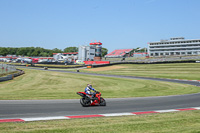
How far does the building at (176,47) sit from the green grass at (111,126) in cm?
12803

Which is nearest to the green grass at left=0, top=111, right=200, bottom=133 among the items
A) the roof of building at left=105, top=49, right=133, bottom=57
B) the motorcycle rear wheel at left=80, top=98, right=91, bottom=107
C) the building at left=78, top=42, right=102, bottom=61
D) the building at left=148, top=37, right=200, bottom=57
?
the motorcycle rear wheel at left=80, top=98, right=91, bottom=107

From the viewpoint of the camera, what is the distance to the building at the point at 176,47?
13500 cm

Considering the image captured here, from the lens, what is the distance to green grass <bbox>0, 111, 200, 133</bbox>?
776 cm

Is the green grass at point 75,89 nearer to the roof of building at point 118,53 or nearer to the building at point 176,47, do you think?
the building at point 176,47

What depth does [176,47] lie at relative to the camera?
142875mm

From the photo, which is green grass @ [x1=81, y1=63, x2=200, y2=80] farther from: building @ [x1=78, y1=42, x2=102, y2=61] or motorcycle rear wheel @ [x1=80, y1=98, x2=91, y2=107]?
motorcycle rear wheel @ [x1=80, y1=98, x2=91, y2=107]

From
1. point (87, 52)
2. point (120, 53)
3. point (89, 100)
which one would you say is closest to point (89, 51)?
point (87, 52)

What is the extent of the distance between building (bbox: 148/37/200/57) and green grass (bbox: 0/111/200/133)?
12803cm

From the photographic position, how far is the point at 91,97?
1336cm

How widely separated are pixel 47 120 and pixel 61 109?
2.58 meters

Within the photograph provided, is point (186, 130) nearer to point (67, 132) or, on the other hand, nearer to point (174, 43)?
point (67, 132)

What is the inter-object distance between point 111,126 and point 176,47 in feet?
472

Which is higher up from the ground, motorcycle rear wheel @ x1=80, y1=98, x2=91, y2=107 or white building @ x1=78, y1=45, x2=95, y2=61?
white building @ x1=78, y1=45, x2=95, y2=61

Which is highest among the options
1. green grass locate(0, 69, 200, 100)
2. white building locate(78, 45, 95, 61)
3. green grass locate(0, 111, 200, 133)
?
white building locate(78, 45, 95, 61)
